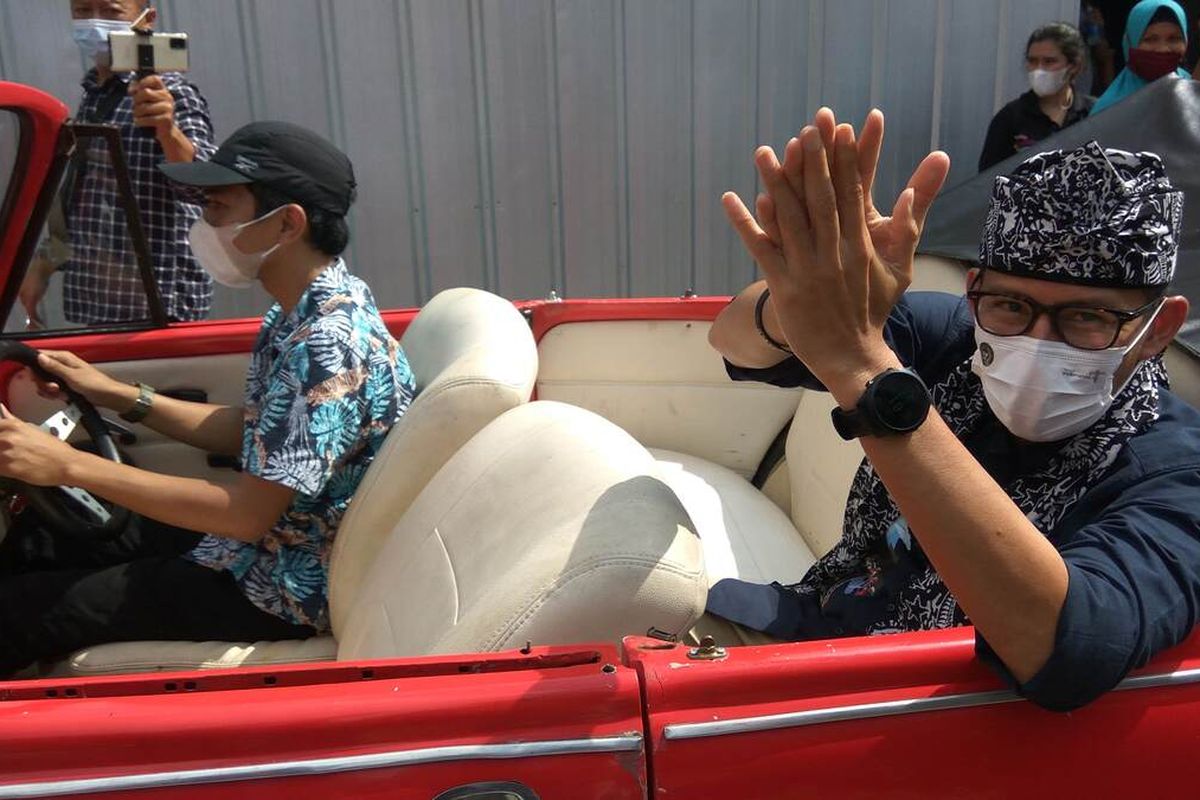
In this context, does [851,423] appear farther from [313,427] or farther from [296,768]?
[313,427]

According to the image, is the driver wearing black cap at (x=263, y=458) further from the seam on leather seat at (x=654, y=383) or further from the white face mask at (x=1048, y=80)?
the white face mask at (x=1048, y=80)

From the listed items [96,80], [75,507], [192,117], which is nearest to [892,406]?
[75,507]

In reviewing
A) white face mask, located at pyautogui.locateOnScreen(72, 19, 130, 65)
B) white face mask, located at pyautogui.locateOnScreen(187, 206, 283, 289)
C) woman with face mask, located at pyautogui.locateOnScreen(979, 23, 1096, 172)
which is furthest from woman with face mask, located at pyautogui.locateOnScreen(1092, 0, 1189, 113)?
white face mask, located at pyautogui.locateOnScreen(72, 19, 130, 65)

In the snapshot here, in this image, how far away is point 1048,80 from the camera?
13.4 ft

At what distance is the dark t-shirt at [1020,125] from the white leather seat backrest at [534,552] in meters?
3.23

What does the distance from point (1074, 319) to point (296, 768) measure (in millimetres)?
1057

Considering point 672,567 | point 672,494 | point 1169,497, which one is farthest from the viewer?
point 672,494

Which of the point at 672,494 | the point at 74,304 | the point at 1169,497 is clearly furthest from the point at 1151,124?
the point at 74,304

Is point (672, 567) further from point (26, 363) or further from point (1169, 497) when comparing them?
point (26, 363)

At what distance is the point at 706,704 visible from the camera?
3.41 ft

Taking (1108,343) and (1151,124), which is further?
(1151,124)

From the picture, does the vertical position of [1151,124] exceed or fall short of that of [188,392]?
it exceeds it

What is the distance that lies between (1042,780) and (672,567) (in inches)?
18.7

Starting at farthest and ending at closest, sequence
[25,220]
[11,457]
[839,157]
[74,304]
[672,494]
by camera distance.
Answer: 1. [74,304]
2. [25,220]
3. [11,457]
4. [672,494]
5. [839,157]
